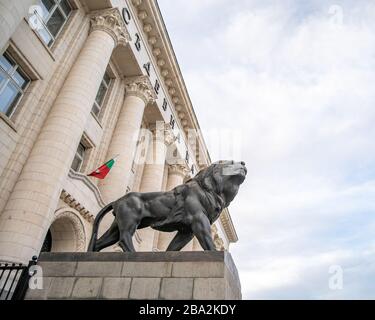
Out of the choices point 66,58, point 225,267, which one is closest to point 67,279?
point 225,267

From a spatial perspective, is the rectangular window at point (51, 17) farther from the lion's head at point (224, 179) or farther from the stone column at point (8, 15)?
the lion's head at point (224, 179)

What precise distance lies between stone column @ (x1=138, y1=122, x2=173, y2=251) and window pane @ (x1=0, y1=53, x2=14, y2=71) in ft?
39.3

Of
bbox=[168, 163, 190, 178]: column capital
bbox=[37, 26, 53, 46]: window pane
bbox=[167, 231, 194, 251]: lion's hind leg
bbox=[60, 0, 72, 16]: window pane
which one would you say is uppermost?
bbox=[60, 0, 72, 16]: window pane

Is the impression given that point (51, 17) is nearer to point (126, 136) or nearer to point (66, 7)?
point (66, 7)

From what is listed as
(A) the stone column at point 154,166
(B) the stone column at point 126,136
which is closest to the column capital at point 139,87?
(B) the stone column at point 126,136

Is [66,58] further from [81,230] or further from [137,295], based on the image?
[137,295]

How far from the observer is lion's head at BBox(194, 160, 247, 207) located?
7.43m

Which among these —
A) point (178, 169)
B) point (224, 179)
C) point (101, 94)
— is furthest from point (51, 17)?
point (178, 169)

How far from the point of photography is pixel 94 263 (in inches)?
242

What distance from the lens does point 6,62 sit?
42.0ft

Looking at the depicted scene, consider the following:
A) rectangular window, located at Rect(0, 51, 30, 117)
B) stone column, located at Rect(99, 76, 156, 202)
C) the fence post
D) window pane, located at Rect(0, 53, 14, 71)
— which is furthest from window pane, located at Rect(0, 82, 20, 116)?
the fence post

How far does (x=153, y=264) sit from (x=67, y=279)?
163cm

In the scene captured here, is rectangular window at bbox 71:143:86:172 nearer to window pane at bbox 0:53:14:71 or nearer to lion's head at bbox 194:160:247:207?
window pane at bbox 0:53:14:71

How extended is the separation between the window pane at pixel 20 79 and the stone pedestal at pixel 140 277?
9.68 m
